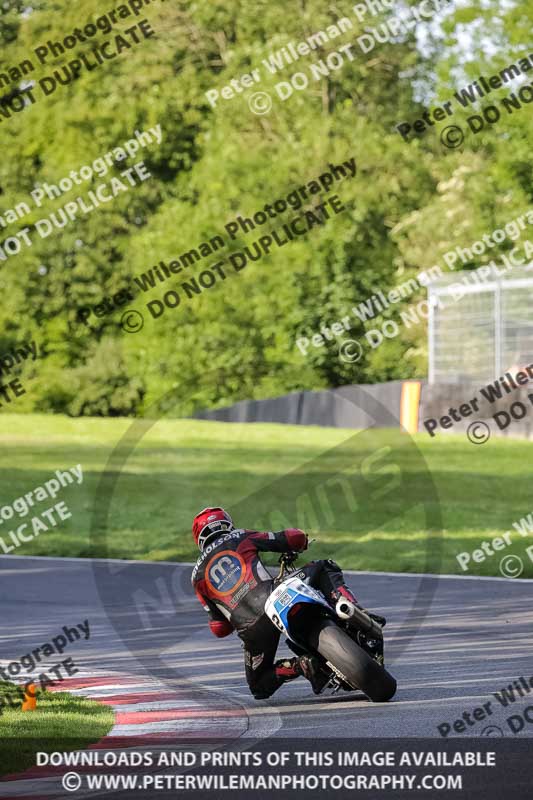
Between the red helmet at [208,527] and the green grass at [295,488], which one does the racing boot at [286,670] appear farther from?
the green grass at [295,488]

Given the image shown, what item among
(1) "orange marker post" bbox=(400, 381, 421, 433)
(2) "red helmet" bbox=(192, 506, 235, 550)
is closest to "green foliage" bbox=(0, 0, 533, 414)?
(1) "orange marker post" bbox=(400, 381, 421, 433)

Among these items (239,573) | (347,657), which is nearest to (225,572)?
(239,573)

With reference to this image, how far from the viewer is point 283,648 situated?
466 inches

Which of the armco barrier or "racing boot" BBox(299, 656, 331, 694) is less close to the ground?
"racing boot" BBox(299, 656, 331, 694)

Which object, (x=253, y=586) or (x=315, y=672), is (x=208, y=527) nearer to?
(x=253, y=586)

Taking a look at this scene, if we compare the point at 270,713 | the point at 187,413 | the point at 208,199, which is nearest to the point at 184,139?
the point at 208,199

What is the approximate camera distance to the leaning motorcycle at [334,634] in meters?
8.85

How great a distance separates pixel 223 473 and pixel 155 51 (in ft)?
110

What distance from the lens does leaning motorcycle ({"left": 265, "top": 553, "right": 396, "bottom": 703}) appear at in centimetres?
885

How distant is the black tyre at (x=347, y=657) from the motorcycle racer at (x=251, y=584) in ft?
1.05

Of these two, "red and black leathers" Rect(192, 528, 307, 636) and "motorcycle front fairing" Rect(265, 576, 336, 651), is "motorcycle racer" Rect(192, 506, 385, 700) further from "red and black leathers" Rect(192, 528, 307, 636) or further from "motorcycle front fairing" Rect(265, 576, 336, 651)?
"motorcycle front fairing" Rect(265, 576, 336, 651)

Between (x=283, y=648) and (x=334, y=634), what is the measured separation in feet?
9.94

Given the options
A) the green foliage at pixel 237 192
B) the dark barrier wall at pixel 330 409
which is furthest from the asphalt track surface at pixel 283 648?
the green foliage at pixel 237 192

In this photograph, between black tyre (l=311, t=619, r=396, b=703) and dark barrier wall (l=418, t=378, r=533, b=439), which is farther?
dark barrier wall (l=418, t=378, r=533, b=439)
